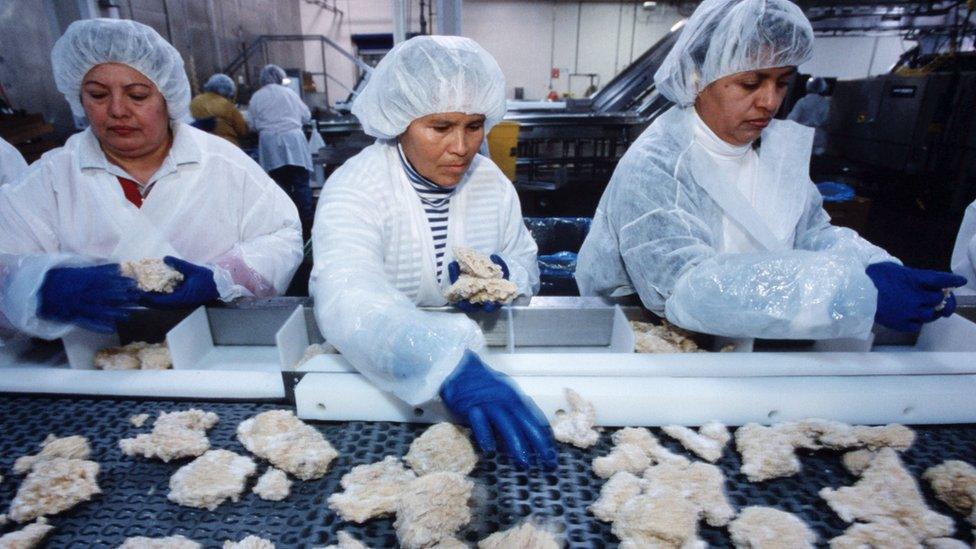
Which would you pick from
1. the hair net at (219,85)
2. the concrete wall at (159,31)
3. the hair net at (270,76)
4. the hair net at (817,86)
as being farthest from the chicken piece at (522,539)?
the hair net at (817,86)

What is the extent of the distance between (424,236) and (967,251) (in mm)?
2301

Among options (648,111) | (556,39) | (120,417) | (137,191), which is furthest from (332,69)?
(120,417)

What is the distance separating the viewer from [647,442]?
0.97m

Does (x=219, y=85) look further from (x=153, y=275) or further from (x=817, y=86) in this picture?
(x=817, y=86)

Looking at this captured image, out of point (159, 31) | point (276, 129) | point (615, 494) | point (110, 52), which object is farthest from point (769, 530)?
point (159, 31)

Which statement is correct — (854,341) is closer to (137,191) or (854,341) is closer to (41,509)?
(41,509)

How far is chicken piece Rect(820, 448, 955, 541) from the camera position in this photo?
794 mm

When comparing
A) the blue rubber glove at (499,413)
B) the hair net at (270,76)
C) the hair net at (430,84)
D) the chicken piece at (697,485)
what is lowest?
the chicken piece at (697,485)

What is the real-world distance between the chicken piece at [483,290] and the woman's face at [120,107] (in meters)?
1.21

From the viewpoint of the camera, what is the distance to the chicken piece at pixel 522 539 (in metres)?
0.74

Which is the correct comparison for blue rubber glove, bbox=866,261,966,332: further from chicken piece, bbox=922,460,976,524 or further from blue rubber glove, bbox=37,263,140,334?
blue rubber glove, bbox=37,263,140,334

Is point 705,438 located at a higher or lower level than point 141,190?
lower

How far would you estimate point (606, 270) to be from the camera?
5.64 feet

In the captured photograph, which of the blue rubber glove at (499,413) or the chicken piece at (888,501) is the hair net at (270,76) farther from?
the chicken piece at (888,501)
